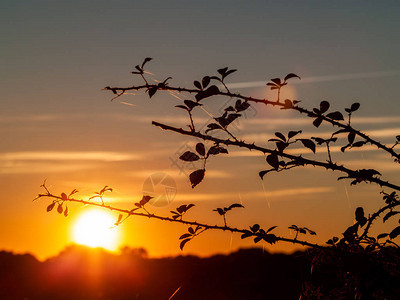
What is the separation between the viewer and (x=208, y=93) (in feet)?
9.57

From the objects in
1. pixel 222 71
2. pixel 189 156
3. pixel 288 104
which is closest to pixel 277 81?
pixel 288 104

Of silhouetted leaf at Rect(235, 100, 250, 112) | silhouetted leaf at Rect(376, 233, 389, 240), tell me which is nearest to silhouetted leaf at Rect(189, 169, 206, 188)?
silhouetted leaf at Rect(235, 100, 250, 112)

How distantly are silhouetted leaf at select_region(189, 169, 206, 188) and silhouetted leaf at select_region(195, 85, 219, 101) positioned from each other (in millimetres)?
496

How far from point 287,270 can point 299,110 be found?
4402 millimetres

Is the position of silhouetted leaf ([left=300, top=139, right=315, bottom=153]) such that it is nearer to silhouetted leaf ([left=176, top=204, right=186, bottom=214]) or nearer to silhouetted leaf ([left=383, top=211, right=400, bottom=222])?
silhouetted leaf ([left=383, top=211, right=400, bottom=222])

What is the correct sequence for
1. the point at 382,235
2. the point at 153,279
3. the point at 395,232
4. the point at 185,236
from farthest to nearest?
1. the point at 153,279
2. the point at 382,235
3. the point at 185,236
4. the point at 395,232

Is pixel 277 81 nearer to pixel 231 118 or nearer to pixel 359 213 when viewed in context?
pixel 231 118

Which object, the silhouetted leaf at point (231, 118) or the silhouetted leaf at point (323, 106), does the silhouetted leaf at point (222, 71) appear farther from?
the silhouetted leaf at point (323, 106)

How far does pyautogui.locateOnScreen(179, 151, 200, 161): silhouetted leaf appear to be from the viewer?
8.82ft

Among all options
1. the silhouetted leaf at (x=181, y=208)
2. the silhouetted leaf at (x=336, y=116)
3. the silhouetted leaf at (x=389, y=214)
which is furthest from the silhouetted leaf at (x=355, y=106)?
the silhouetted leaf at (x=181, y=208)

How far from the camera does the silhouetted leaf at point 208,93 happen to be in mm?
2895

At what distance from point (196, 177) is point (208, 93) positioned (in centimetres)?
58

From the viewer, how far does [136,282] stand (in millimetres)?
7113

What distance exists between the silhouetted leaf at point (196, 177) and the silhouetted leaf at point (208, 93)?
50 cm
